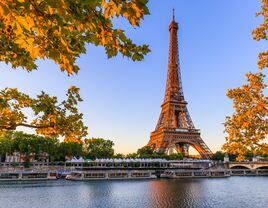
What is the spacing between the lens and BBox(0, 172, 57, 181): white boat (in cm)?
6056

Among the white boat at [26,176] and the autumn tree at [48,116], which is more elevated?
the autumn tree at [48,116]

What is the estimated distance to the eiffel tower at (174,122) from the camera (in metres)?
90.7

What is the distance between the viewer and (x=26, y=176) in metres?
62.8

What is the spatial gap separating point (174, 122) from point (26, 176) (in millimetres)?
59246

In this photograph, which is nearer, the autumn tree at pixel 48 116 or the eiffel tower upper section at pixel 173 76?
the autumn tree at pixel 48 116

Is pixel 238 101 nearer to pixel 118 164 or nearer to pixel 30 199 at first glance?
pixel 30 199

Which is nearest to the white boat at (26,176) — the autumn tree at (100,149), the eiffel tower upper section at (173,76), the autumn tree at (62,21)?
the autumn tree at (100,149)

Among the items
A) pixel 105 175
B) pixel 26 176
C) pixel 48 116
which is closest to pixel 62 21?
pixel 48 116

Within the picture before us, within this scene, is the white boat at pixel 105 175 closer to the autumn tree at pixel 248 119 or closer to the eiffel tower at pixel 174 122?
the eiffel tower at pixel 174 122

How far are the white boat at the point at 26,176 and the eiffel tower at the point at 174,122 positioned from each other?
131ft

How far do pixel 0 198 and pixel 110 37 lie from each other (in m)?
38.7

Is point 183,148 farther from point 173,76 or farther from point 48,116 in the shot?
point 48,116

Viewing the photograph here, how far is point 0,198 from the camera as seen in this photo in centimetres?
3444

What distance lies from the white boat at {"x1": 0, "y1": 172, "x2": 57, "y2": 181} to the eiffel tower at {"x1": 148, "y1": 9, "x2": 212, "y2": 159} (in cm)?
Answer: 4006
